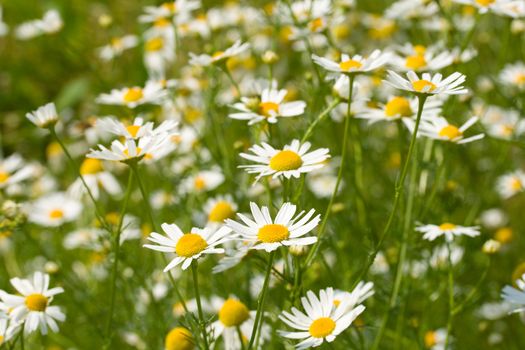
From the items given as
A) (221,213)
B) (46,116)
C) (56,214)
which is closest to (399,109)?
(221,213)

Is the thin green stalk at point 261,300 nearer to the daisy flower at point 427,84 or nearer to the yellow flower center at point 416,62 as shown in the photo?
the daisy flower at point 427,84

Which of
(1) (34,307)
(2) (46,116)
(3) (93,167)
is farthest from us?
(3) (93,167)

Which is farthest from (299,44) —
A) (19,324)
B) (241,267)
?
(19,324)

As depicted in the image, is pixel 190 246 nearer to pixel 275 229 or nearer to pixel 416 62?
pixel 275 229

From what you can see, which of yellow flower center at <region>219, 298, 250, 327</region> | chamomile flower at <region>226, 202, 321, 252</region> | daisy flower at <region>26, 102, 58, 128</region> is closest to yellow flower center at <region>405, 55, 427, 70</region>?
chamomile flower at <region>226, 202, 321, 252</region>

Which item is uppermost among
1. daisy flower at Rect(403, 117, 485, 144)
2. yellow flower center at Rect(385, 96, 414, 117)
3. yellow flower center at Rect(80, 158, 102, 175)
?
yellow flower center at Rect(385, 96, 414, 117)

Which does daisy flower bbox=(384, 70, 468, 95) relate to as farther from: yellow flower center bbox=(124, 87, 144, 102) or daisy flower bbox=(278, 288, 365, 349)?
yellow flower center bbox=(124, 87, 144, 102)
